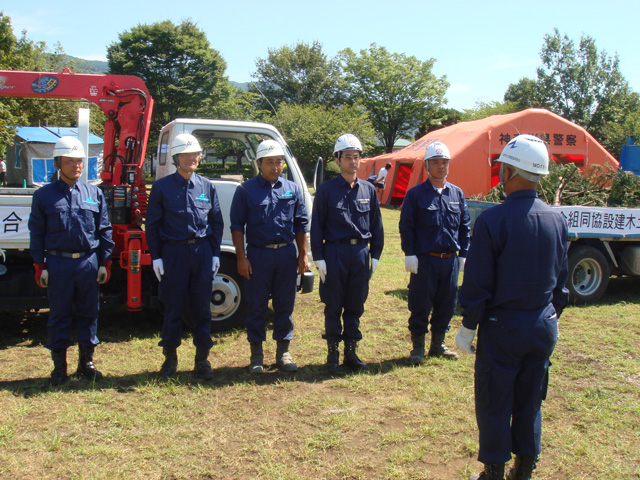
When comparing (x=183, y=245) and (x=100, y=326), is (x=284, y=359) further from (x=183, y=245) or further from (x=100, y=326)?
(x=100, y=326)

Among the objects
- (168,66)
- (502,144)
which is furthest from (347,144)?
(168,66)

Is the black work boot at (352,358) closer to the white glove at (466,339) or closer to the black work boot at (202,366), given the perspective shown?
the black work boot at (202,366)

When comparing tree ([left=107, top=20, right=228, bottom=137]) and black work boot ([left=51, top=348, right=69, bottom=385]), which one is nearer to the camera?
black work boot ([left=51, top=348, right=69, bottom=385])

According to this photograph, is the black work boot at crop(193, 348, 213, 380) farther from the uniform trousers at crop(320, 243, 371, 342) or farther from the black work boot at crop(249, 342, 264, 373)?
the uniform trousers at crop(320, 243, 371, 342)

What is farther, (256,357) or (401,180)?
(401,180)

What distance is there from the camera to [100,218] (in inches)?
180

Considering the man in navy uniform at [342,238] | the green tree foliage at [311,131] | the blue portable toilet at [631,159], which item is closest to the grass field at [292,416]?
the man in navy uniform at [342,238]

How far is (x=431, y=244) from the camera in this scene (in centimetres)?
487

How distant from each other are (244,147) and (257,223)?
7.24 feet

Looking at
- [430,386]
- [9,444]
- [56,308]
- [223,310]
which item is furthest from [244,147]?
[9,444]

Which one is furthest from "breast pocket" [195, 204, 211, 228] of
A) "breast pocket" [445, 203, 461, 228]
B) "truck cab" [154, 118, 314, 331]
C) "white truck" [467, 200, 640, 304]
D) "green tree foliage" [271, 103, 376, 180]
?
"green tree foliage" [271, 103, 376, 180]

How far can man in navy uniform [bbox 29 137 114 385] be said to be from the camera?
4.31 meters

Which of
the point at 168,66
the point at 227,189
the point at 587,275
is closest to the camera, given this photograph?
the point at 227,189

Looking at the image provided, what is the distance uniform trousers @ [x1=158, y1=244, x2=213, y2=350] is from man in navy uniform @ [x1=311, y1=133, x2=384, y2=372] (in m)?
0.98
